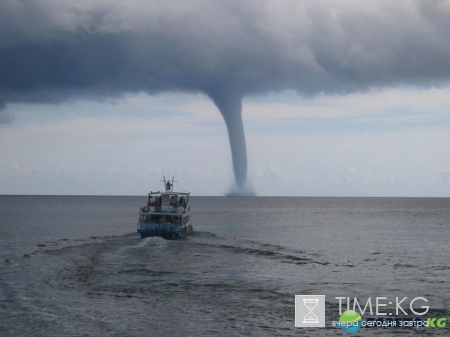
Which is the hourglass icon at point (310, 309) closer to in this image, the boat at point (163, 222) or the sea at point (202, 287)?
the sea at point (202, 287)

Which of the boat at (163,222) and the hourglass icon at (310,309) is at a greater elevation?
the boat at (163,222)

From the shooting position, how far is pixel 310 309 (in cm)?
3369

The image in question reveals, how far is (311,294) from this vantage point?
38219mm

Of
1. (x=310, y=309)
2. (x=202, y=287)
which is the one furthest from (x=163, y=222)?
(x=310, y=309)

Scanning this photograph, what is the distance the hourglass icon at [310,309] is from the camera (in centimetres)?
3133

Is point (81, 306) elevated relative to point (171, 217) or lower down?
lower down

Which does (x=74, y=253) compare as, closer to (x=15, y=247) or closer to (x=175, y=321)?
(x=15, y=247)

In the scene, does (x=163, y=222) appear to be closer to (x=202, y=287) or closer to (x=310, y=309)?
(x=202, y=287)

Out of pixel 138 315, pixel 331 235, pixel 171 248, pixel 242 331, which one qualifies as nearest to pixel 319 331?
pixel 242 331

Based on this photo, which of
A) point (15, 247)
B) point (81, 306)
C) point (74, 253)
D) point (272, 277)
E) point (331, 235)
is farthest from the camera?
point (331, 235)

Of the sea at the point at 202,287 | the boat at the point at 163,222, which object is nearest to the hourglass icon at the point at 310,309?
the sea at the point at 202,287

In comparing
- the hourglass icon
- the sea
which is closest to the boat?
the sea

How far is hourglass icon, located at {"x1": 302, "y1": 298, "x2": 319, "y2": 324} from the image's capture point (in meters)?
31.3

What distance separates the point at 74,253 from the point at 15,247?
1328cm
